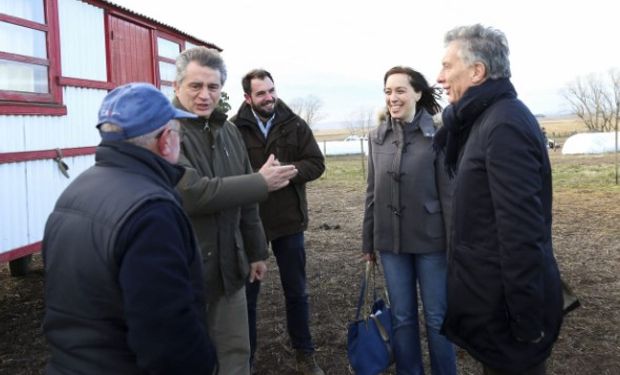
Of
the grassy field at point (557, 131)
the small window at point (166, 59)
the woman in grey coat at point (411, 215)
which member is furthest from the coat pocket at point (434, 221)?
the grassy field at point (557, 131)

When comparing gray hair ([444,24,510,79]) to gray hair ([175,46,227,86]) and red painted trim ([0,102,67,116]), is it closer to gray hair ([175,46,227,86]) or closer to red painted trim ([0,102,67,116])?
gray hair ([175,46,227,86])

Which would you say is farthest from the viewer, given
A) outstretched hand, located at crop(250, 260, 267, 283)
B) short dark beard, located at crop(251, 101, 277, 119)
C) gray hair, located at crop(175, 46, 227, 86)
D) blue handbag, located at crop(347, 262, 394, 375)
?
short dark beard, located at crop(251, 101, 277, 119)

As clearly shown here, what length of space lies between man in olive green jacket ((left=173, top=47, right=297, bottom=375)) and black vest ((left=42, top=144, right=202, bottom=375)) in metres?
0.89

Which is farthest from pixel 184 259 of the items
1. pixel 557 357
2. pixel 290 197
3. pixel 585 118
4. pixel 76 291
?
pixel 585 118

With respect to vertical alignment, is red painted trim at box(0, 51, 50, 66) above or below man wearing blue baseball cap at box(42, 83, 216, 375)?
above

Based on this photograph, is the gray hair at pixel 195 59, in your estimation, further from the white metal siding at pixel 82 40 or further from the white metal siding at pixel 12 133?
the white metal siding at pixel 82 40

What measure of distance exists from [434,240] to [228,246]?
121 centimetres

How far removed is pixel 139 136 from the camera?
5.48ft

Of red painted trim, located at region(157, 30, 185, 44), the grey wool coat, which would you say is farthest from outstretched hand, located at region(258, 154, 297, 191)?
red painted trim, located at region(157, 30, 185, 44)

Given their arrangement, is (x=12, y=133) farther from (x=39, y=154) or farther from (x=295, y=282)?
(x=295, y=282)

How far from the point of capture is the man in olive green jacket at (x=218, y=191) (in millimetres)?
2596

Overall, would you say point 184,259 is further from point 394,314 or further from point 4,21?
point 4,21

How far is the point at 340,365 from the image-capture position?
3.96 meters

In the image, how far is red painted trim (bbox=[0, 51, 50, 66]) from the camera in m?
4.30
